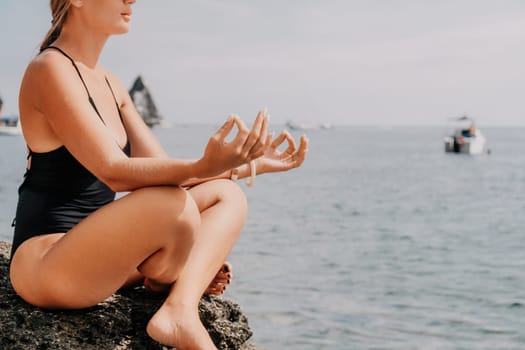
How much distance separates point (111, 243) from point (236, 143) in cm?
60

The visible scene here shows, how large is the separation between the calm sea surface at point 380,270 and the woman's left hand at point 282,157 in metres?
3.56

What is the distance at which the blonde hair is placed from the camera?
2.73 meters

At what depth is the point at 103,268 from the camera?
2.48m

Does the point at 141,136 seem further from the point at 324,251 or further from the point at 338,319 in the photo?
the point at 324,251

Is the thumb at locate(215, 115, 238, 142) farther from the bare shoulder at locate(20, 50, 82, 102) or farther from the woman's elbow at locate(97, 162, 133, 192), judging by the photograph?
the bare shoulder at locate(20, 50, 82, 102)

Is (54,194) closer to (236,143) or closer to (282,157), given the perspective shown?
(236,143)

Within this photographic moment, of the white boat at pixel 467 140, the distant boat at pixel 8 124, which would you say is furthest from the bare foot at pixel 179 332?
the distant boat at pixel 8 124

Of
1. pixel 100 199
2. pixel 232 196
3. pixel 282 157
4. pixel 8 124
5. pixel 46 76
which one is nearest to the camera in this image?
pixel 46 76

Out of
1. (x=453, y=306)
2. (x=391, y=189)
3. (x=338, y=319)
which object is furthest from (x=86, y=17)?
(x=391, y=189)

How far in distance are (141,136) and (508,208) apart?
18975 millimetres

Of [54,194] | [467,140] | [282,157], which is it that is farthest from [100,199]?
[467,140]

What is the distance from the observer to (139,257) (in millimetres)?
2486

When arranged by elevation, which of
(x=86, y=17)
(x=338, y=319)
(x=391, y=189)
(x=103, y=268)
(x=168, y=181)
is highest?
(x=86, y=17)

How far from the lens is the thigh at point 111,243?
94.5 inches
